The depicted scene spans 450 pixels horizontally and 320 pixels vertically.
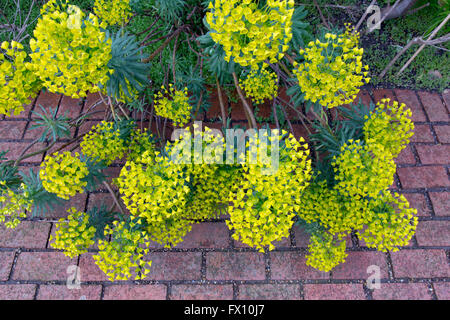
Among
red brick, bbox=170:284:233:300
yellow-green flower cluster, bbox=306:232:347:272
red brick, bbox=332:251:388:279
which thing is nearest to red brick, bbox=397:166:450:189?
red brick, bbox=332:251:388:279

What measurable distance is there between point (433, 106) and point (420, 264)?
1312 millimetres

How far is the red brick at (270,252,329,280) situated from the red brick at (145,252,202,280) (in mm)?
481

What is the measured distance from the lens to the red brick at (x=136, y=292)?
204 cm

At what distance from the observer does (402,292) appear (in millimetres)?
2066

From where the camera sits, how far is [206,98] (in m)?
2.50

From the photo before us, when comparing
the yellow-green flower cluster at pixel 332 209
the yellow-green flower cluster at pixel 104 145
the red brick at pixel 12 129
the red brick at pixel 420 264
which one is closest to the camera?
the yellow-green flower cluster at pixel 332 209

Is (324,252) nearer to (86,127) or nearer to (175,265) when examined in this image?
(175,265)

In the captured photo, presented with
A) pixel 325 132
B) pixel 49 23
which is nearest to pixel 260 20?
pixel 49 23

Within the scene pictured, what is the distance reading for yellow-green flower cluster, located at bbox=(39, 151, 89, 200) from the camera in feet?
5.25

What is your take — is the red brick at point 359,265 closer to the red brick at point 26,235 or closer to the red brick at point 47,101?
the red brick at point 26,235

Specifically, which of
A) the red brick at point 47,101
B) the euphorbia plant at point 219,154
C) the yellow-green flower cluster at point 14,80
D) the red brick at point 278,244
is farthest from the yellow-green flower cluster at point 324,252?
the red brick at point 47,101

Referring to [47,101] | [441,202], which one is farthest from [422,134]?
[47,101]

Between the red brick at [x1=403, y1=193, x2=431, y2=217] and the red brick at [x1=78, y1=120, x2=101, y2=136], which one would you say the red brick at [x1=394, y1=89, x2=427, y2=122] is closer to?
the red brick at [x1=403, y1=193, x2=431, y2=217]

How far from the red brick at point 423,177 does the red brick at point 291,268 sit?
36.6 inches
